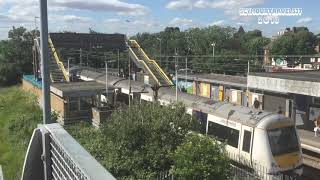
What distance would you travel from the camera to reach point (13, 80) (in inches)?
3369

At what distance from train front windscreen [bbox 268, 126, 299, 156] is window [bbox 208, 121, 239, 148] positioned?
1.66m

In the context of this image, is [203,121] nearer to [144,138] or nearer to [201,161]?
[144,138]

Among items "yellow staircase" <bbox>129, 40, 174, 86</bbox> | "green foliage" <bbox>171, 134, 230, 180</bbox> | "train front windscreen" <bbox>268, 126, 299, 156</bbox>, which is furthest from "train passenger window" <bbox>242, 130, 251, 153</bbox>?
"yellow staircase" <bbox>129, 40, 174, 86</bbox>

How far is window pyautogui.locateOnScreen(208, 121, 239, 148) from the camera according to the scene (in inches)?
Answer: 733

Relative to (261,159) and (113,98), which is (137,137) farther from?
(113,98)

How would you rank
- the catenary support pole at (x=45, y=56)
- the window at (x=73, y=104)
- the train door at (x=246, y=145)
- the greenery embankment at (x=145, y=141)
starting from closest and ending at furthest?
the catenary support pole at (x=45, y=56) → the greenery embankment at (x=145, y=141) → the train door at (x=246, y=145) → the window at (x=73, y=104)

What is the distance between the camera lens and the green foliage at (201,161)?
14148mm

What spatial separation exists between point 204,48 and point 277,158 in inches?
3805

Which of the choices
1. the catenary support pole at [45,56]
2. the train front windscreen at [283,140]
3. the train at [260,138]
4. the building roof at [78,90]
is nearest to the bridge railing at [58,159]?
the catenary support pole at [45,56]

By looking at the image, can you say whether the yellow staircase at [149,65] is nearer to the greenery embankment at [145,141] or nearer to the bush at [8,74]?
the greenery embankment at [145,141]

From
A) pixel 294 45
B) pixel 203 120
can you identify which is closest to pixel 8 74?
pixel 294 45

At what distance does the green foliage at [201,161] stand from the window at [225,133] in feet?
12.4

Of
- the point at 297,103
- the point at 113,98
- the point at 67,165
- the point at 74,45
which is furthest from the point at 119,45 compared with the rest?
the point at 67,165

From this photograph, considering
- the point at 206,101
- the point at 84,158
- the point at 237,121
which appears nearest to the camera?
the point at 84,158
